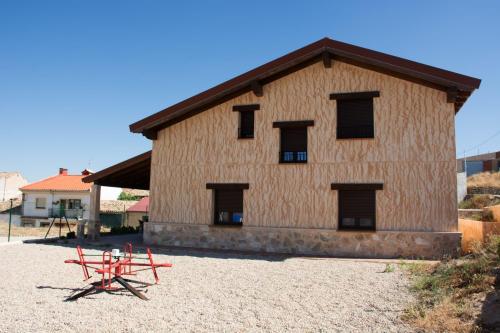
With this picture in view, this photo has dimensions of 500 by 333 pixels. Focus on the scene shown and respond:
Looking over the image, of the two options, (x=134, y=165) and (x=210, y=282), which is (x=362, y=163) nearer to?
(x=210, y=282)

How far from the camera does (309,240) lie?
510 inches

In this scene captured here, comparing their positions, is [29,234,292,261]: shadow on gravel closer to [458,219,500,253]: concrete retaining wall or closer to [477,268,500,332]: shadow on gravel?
[458,219,500,253]: concrete retaining wall

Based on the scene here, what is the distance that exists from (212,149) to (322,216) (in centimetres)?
449

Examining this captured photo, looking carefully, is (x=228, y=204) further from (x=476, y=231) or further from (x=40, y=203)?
(x=40, y=203)

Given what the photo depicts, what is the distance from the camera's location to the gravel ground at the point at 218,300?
5.66 m

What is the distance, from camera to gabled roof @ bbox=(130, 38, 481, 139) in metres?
11.8

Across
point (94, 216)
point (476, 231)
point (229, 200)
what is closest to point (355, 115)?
point (476, 231)

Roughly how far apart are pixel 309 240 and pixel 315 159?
8.51ft

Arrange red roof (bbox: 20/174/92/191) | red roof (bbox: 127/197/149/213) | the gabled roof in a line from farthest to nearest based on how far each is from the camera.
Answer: red roof (bbox: 20/174/92/191) → red roof (bbox: 127/197/149/213) → the gabled roof

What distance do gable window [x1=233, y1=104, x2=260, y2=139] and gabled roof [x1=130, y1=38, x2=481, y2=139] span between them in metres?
0.55

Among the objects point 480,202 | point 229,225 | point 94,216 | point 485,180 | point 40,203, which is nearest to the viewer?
point 229,225

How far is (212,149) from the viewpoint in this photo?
47.5 ft

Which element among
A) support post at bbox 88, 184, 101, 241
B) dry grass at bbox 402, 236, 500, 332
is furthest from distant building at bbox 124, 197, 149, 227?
dry grass at bbox 402, 236, 500, 332

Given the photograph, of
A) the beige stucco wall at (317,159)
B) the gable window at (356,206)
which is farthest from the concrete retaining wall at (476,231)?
the gable window at (356,206)
